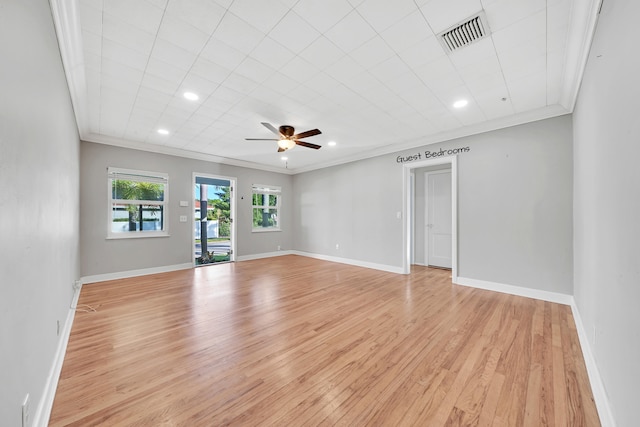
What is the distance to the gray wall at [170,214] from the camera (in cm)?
465

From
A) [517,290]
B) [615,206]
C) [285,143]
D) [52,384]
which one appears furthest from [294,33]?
[517,290]

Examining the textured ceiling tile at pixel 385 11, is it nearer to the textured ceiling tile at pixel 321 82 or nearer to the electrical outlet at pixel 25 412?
the textured ceiling tile at pixel 321 82

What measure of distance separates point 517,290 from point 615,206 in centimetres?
297

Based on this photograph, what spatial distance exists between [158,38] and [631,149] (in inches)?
132

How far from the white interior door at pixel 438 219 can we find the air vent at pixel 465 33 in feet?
12.6

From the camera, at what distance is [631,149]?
1217mm

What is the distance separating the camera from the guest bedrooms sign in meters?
4.48

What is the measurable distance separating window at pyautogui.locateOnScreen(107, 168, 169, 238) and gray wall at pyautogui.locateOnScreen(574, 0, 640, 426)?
260 inches

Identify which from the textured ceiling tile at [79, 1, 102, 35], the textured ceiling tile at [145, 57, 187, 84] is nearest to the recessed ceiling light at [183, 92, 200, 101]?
the textured ceiling tile at [145, 57, 187, 84]

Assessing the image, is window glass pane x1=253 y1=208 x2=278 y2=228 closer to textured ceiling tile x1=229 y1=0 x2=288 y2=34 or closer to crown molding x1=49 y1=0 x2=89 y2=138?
crown molding x1=49 y1=0 x2=89 y2=138

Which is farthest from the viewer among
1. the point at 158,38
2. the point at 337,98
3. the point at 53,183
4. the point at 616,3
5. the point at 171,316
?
the point at 337,98

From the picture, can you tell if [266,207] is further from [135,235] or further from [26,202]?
[26,202]

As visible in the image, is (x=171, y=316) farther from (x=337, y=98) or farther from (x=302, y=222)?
(x=302, y=222)

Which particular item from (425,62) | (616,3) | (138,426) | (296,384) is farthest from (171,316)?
(616,3)
